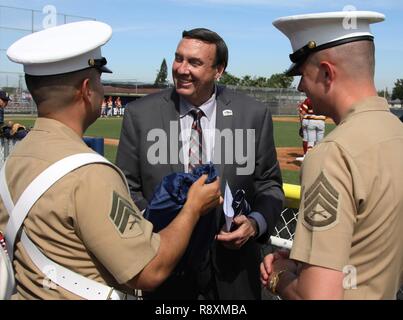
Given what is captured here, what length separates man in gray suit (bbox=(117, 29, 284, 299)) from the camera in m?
2.91

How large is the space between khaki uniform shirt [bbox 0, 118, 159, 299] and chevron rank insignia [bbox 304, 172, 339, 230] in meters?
0.61

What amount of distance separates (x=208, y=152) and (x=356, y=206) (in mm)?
1442

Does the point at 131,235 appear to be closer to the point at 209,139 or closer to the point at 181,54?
the point at 209,139

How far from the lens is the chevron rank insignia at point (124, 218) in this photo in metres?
1.79

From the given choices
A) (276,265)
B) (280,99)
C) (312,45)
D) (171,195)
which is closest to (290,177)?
(171,195)

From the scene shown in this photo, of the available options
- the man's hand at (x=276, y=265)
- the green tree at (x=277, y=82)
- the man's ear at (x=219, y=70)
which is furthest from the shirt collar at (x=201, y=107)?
the green tree at (x=277, y=82)

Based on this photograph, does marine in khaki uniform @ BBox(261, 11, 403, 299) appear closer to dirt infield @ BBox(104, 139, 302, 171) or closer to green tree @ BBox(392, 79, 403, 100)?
dirt infield @ BBox(104, 139, 302, 171)

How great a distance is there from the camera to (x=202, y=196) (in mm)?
2189

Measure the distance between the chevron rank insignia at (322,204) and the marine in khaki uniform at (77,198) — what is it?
0.55m

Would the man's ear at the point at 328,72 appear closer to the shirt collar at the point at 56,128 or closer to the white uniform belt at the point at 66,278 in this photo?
the shirt collar at the point at 56,128

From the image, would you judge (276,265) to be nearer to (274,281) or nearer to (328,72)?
(274,281)

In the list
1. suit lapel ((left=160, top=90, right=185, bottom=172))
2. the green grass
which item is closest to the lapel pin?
suit lapel ((left=160, top=90, right=185, bottom=172))
